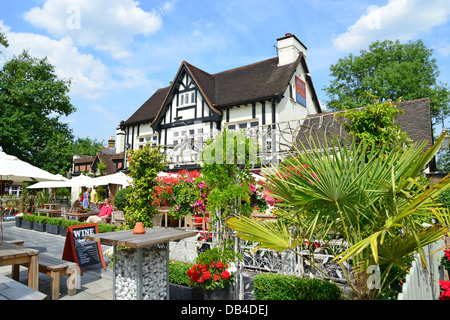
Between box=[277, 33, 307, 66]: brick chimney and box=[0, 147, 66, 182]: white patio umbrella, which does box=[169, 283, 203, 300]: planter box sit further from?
box=[277, 33, 307, 66]: brick chimney

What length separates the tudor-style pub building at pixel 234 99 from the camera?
57.5ft

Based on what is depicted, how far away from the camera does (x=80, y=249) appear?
6816 millimetres

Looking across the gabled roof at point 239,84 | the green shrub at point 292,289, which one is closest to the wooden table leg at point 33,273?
the green shrub at point 292,289

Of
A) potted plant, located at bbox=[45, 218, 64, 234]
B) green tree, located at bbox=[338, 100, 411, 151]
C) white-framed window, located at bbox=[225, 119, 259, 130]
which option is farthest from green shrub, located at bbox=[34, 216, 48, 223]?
green tree, located at bbox=[338, 100, 411, 151]

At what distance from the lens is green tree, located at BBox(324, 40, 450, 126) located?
23828 mm

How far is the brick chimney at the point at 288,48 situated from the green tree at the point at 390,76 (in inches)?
245

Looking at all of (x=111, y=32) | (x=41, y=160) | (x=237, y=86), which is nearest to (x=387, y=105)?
(x=111, y=32)

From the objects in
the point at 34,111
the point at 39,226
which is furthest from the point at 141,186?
the point at 34,111

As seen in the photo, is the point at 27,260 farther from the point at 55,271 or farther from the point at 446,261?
the point at 446,261

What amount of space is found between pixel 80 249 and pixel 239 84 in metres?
15.8

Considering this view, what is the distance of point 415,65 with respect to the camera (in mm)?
24516
